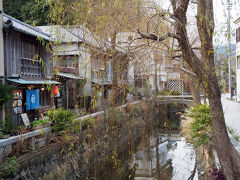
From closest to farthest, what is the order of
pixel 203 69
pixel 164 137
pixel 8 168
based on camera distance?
1. pixel 203 69
2. pixel 8 168
3. pixel 164 137

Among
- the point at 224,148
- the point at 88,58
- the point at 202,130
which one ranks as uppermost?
the point at 88,58

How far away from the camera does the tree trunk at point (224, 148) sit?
425cm

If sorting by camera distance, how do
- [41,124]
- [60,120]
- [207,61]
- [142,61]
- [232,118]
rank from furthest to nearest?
[232,118]
[60,120]
[41,124]
[142,61]
[207,61]

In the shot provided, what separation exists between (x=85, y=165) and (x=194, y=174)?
3.68m

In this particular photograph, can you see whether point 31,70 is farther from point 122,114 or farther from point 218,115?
point 218,115

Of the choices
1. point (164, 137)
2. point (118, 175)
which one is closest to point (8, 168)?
point (118, 175)

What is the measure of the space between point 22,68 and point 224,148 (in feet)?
28.2

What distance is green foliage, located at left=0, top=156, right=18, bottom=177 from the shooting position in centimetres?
485

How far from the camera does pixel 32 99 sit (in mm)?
10336

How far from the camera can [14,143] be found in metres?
5.85

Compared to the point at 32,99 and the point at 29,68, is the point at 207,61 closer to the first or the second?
the point at 32,99

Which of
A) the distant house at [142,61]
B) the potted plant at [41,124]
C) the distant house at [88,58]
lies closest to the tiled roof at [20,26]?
the distant house at [88,58]

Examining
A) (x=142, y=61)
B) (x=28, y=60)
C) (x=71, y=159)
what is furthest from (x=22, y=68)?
(x=142, y=61)

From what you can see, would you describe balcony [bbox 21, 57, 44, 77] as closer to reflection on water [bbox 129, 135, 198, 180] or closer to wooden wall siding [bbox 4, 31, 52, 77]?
wooden wall siding [bbox 4, 31, 52, 77]
